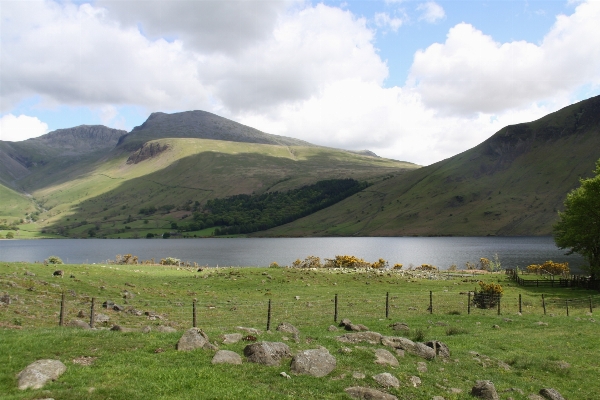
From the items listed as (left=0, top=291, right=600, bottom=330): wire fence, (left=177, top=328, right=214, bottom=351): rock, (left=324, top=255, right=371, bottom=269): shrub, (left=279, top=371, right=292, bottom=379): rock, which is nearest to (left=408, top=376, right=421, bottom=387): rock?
(left=279, top=371, right=292, bottom=379): rock

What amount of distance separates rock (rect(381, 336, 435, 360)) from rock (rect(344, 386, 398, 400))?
4.94 meters

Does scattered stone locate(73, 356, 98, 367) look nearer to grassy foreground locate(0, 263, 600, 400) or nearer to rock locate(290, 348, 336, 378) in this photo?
grassy foreground locate(0, 263, 600, 400)

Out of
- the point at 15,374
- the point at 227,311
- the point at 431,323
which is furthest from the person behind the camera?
the point at 227,311

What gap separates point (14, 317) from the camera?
2144 cm

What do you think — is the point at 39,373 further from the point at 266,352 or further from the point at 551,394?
the point at 551,394

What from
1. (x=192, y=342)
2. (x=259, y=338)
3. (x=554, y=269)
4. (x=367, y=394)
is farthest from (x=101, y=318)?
(x=554, y=269)

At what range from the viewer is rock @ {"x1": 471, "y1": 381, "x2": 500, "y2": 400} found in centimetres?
1348

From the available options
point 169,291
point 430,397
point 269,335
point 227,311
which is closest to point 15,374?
point 269,335

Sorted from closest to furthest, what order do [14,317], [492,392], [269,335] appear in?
[492,392] → [269,335] → [14,317]

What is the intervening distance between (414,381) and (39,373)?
38.7 ft

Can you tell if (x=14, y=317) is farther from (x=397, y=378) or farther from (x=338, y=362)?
(x=397, y=378)

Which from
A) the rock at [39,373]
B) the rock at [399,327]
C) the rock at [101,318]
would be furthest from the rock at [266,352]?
the rock at [101,318]

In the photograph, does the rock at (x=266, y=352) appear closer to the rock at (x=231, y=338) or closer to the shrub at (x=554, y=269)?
the rock at (x=231, y=338)

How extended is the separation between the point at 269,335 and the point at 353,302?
18626 millimetres
